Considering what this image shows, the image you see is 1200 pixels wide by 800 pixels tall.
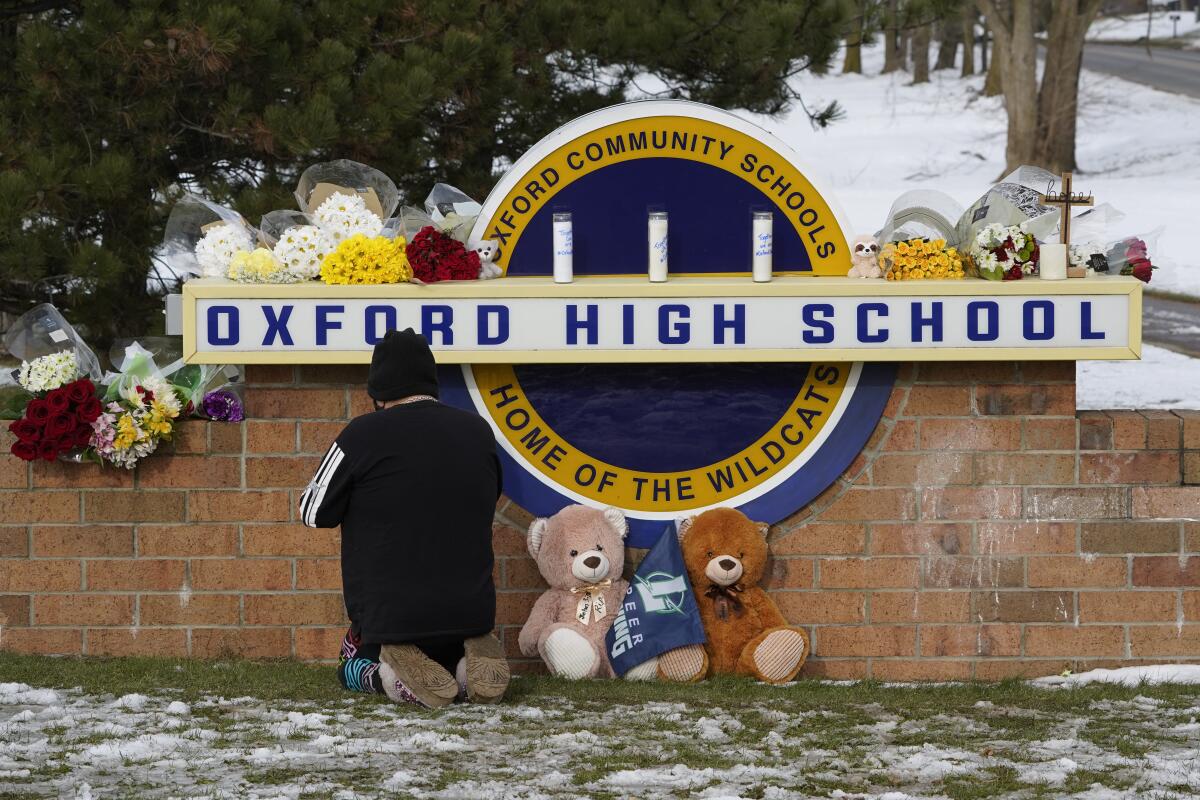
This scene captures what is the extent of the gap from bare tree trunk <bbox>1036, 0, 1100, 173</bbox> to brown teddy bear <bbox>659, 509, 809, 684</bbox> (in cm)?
2116

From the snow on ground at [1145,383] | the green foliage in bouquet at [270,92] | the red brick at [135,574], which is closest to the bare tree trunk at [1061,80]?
the snow on ground at [1145,383]

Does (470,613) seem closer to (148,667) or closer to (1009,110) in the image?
(148,667)

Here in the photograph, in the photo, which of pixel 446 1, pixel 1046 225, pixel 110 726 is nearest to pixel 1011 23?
pixel 446 1

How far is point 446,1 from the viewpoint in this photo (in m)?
9.33

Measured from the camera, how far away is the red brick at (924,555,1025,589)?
20.1 ft

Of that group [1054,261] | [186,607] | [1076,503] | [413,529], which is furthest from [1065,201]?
[186,607]

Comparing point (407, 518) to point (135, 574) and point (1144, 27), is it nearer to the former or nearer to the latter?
point (135, 574)

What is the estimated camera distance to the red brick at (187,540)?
616 cm

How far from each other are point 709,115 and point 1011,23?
21100 millimetres

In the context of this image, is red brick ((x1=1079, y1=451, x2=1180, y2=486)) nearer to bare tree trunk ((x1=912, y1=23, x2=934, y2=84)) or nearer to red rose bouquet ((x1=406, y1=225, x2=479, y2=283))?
red rose bouquet ((x1=406, y1=225, x2=479, y2=283))

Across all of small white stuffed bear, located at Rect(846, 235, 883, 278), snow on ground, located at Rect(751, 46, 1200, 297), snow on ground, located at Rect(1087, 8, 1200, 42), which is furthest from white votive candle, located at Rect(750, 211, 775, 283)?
snow on ground, located at Rect(1087, 8, 1200, 42)

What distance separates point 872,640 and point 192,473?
2550 mm

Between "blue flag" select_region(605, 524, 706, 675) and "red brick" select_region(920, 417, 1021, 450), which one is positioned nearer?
"blue flag" select_region(605, 524, 706, 675)

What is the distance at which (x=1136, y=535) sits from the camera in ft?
20.0
